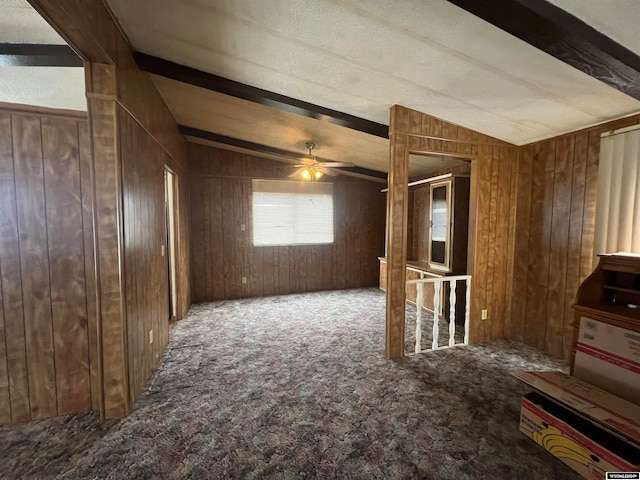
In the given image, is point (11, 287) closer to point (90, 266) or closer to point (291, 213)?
point (90, 266)

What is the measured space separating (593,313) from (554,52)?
66.6 inches

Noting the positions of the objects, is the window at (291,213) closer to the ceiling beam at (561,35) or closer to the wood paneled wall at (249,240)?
the wood paneled wall at (249,240)

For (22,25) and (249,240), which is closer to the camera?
(22,25)

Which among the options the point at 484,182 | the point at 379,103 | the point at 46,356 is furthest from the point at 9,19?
the point at 484,182

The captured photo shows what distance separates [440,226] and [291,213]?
2660 mm

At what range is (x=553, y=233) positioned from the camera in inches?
111

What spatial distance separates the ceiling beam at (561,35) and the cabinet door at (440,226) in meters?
2.21

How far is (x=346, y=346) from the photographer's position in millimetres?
3037

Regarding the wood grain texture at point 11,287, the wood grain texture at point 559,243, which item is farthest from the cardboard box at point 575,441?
the wood grain texture at point 11,287

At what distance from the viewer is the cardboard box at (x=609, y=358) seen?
1716mm

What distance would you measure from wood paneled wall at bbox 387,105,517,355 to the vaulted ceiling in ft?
0.51

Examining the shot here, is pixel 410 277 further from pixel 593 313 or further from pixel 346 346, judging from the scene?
pixel 593 313

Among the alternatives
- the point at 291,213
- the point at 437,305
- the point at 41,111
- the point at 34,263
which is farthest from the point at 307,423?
the point at 291,213

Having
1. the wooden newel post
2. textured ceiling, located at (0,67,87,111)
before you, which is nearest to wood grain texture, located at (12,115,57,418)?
textured ceiling, located at (0,67,87,111)
